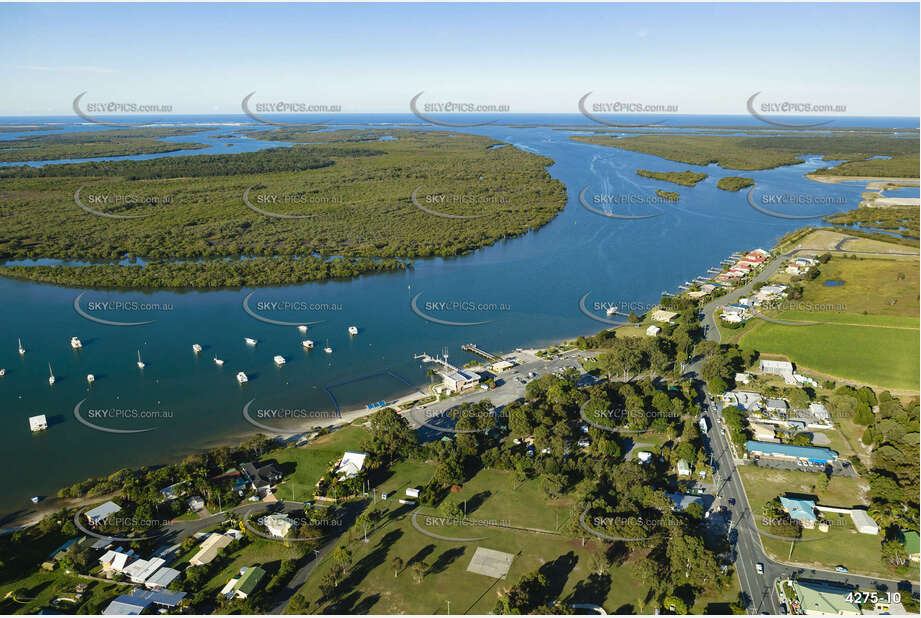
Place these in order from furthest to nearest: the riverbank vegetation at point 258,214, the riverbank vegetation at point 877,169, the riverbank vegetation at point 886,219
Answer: the riverbank vegetation at point 877,169, the riverbank vegetation at point 886,219, the riverbank vegetation at point 258,214

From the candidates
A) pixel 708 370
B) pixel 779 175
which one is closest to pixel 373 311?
pixel 708 370

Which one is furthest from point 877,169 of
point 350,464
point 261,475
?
point 261,475

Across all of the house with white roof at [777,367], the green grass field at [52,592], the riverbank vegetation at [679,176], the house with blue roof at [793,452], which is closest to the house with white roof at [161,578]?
the green grass field at [52,592]

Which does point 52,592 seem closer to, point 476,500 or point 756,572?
point 476,500

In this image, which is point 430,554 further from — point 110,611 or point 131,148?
point 131,148

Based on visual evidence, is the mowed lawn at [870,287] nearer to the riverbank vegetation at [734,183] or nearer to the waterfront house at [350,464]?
the waterfront house at [350,464]

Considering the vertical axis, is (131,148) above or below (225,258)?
above
